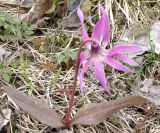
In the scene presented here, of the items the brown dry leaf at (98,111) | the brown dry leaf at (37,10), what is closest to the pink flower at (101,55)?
the brown dry leaf at (98,111)

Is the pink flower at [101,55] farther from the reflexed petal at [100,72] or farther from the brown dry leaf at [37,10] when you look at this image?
the brown dry leaf at [37,10]

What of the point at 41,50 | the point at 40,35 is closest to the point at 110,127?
the point at 41,50

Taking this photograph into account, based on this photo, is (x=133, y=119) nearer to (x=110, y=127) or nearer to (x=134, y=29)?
(x=110, y=127)

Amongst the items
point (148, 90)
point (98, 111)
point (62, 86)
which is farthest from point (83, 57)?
point (148, 90)

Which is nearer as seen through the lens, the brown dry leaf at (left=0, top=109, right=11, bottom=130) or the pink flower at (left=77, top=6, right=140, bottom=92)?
the pink flower at (left=77, top=6, right=140, bottom=92)

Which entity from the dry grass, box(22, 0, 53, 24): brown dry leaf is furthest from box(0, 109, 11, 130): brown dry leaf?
box(22, 0, 53, 24): brown dry leaf

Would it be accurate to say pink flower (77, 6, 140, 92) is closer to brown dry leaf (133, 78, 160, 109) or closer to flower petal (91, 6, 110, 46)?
flower petal (91, 6, 110, 46)
